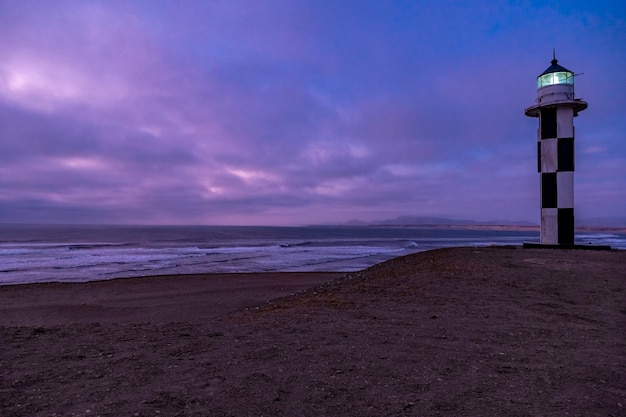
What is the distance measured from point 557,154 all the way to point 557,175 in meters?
0.80

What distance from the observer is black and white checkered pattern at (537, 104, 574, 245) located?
15164 millimetres

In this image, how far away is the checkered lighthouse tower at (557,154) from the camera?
1517cm

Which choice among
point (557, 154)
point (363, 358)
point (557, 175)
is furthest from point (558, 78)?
point (363, 358)

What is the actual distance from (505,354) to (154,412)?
3.54 meters

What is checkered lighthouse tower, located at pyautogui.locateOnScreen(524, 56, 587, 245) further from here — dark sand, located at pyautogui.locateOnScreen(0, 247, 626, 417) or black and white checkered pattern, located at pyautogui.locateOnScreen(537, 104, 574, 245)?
dark sand, located at pyautogui.locateOnScreen(0, 247, 626, 417)

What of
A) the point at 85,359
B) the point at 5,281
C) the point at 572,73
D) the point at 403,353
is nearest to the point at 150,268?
the point at 5,281

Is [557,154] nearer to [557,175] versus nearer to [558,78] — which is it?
[557,175]

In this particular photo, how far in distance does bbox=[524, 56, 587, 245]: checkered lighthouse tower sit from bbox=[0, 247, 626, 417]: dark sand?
289 inches

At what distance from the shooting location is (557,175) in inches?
601

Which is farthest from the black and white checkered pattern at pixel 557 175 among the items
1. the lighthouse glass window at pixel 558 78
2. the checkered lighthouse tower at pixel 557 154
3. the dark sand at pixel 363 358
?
the dark sand at pixel 363 358

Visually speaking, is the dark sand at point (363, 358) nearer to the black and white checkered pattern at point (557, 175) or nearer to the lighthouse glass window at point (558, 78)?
the black and white checkered pattern at point (557, 175)

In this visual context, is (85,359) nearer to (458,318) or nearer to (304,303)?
(304,303)

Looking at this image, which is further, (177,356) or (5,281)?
(5,281)

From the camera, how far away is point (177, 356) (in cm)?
434
